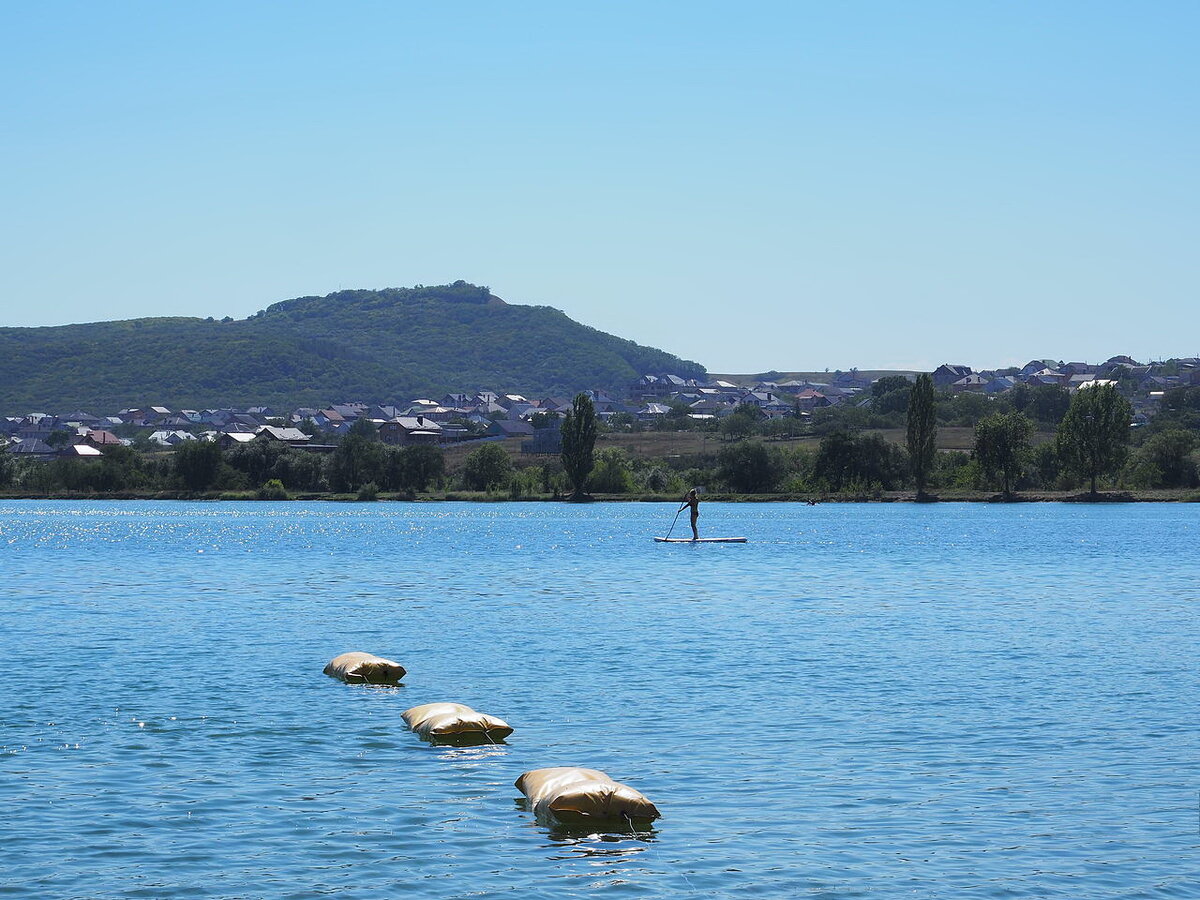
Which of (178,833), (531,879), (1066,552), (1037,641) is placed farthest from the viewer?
(1066,552)

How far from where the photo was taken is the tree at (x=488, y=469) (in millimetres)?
153875

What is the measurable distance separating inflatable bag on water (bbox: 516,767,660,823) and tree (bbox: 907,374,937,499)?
11376 centimetres

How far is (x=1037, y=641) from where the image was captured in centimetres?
3656

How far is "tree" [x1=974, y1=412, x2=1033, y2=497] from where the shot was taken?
134 metres

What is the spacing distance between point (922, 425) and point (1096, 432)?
16782 millimetres

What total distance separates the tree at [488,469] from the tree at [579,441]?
13.0 m

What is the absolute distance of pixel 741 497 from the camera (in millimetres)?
144000

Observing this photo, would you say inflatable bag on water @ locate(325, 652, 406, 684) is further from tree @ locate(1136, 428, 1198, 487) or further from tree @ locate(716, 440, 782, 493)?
tree @ locate(1136, 428, 1198, 487)

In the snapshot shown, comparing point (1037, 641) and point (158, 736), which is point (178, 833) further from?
point (1037, 641)

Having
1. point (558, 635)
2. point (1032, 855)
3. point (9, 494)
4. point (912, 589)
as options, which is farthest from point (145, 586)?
point (9, 494)

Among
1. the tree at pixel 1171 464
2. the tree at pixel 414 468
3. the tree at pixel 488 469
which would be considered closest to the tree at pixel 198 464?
the tree at pixel 414 468

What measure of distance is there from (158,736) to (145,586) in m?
33.5

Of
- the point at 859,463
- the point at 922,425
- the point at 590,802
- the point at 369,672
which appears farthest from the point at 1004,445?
the point at 590,802

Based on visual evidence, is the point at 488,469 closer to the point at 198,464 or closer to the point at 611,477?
the point at 611,477
